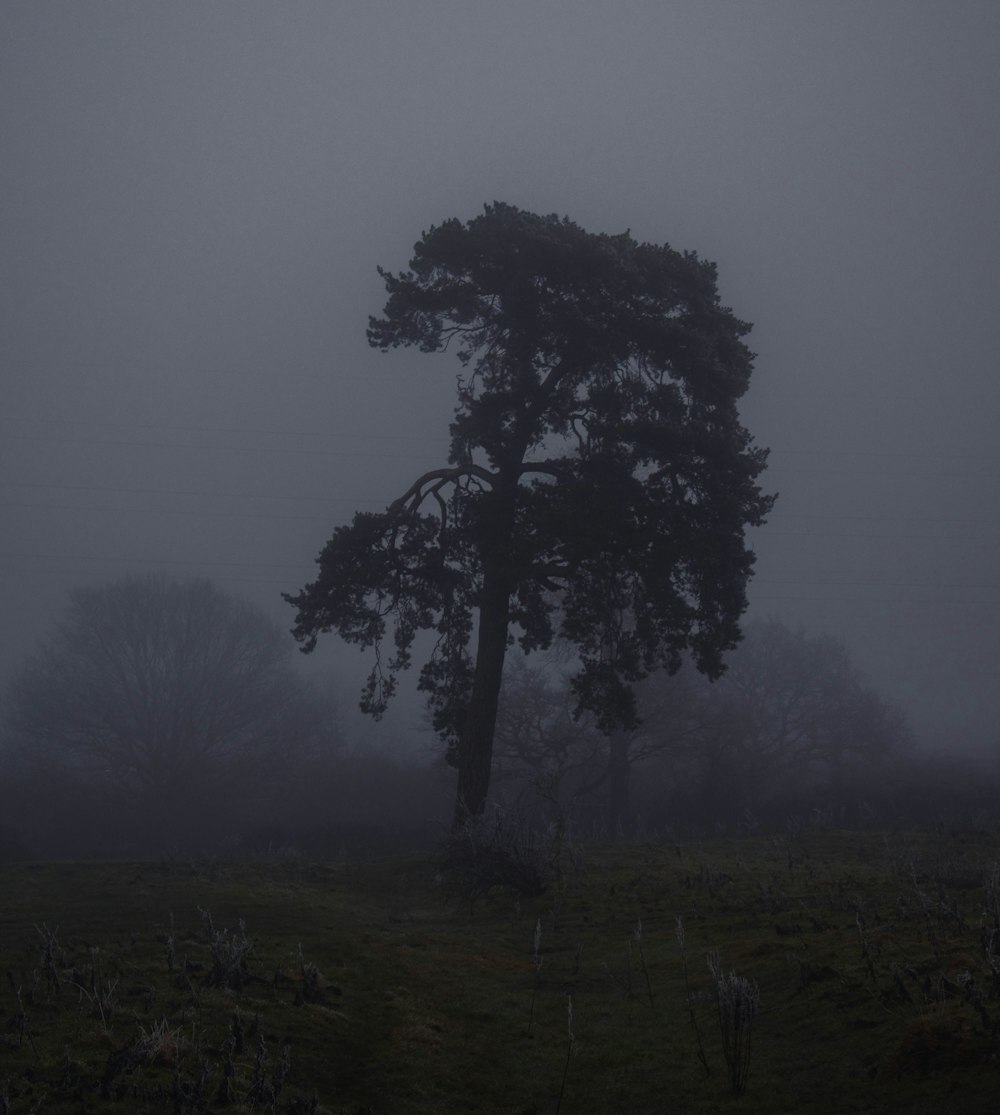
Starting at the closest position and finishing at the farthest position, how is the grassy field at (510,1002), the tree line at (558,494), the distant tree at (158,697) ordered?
the grassy field at (510,1002) → the tree line at (558,494) → the distant tree at (158,697)

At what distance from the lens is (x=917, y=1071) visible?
430 centimetres

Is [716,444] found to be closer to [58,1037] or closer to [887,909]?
[887,909]

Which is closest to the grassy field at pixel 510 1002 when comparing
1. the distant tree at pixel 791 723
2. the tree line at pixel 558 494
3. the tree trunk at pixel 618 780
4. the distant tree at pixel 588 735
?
the tree line at pixel 558 494

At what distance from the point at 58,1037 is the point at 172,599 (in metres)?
47.2

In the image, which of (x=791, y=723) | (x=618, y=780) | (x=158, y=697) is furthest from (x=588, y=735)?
(x=158, y=697)

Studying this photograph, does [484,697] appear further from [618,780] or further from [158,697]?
[158,697]

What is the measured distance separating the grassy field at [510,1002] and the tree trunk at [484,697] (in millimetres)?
5166

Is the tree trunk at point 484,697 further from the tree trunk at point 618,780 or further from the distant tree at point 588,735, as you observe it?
the tree trunk at point 618,780

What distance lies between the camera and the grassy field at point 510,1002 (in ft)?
14.7

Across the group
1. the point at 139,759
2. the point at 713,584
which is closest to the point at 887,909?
the point at 713,584

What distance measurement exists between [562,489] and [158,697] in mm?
35242

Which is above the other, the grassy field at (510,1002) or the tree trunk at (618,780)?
the tree trunk at (618,780)

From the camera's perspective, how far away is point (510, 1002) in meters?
6.88

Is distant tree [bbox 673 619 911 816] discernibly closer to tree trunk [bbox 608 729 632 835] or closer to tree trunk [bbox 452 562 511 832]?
tree trunk [bbox 608 729 632 835]
